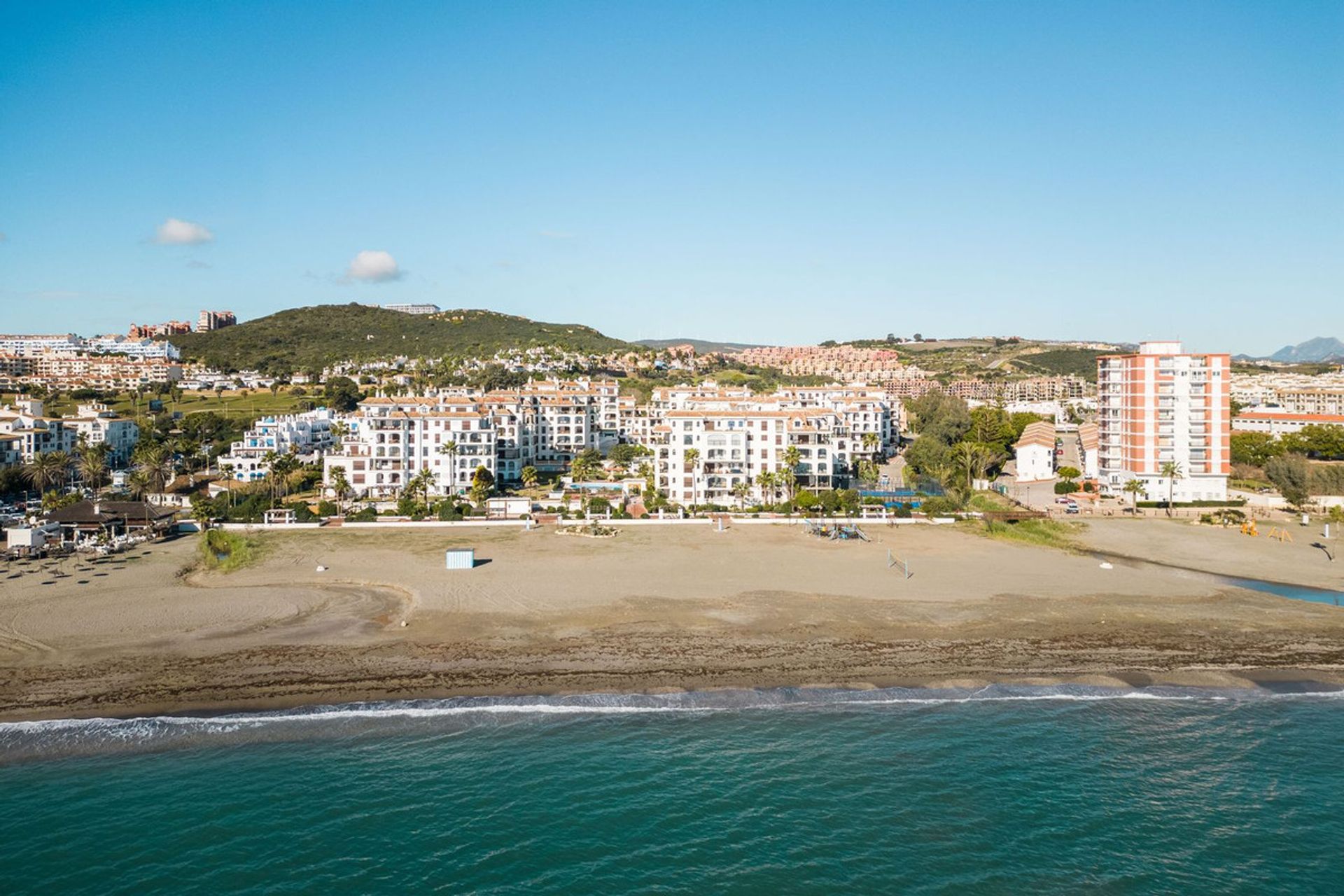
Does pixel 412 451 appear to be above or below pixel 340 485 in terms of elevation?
above

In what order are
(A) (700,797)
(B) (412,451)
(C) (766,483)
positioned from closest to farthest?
(A) (700,797) < (C) (766,483) < (B) (412,451)

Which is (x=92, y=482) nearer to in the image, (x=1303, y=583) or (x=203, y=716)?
(x=203, y=716)

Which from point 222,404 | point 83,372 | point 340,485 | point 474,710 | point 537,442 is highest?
point 83,372

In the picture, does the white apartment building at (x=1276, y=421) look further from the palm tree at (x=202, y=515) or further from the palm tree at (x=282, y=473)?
→ the palm tree at (x=202, y=515)

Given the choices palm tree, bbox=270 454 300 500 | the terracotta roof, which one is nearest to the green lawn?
palm tree, bbox=270 454 300 500

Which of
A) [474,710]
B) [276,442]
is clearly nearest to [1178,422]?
[474,710]

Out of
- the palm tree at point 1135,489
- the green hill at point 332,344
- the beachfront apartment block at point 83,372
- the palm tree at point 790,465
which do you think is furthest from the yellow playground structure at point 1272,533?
the beachfront apartment block at point 83,372

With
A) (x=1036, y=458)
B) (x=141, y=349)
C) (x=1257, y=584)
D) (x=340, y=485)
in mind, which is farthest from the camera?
(x=141, y=349)

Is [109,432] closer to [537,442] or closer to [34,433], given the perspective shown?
[34,433]
